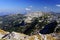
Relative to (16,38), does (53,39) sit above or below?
below

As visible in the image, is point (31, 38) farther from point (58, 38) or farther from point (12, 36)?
point (58, 38)

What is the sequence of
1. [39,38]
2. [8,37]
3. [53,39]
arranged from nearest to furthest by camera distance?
[8,37]
[39,38]
[53,39]

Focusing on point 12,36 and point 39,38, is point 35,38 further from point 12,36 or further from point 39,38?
point 12,36

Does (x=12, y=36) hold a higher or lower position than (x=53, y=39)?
higher

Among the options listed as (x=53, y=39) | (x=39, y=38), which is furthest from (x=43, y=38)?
(x=53, y=39)

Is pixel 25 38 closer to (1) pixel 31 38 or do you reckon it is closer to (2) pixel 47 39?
(1) pixel 31 38

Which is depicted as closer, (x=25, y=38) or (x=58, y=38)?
(x=25, y=38)

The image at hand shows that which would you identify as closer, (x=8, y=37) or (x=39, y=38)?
(x=8, y=37)

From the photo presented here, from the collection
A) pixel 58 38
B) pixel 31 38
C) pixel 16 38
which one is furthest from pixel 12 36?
pixel 58 38

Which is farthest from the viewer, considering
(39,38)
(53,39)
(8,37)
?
(53,39)
